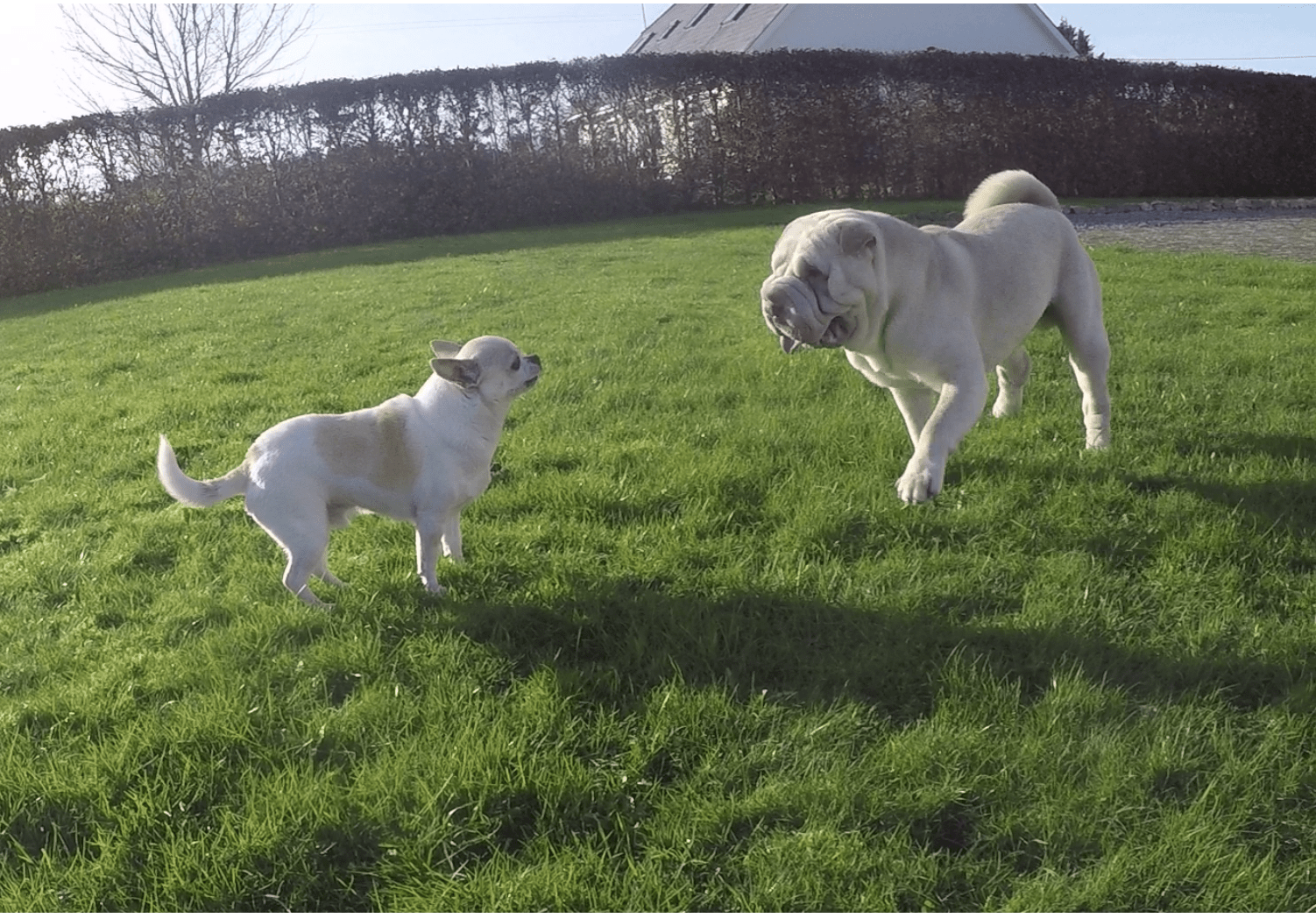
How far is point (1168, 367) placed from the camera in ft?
24.2

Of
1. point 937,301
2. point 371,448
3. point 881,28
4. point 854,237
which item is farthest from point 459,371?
point 881,28

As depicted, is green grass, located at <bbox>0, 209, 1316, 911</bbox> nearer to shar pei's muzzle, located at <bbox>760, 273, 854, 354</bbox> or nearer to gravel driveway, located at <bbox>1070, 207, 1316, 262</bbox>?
shar pei's muzzle, located at <bbox>760, 273, 854, 354</bbox>

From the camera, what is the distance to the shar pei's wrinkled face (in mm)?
4195

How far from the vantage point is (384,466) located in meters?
Answer: 4.32

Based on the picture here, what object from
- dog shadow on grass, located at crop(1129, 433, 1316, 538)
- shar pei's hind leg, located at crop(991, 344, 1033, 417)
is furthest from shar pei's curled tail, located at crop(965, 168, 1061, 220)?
dog shadow on grass, located at crop(1129, 433, 1316, 538)

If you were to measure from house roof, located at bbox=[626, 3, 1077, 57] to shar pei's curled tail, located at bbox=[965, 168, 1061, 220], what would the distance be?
1123 inches

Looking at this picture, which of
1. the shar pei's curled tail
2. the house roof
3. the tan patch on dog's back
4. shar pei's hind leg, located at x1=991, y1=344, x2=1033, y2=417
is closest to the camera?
the tan patch on dog's back

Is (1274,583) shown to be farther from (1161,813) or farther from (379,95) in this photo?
(379,95)

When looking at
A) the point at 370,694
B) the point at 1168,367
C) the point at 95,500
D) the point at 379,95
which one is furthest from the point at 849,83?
the point at 370,694

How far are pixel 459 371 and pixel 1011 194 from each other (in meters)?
4.03

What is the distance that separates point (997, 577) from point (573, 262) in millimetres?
12385

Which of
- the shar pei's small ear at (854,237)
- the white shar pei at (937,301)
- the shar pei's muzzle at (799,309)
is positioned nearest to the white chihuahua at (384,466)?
the shar pei's muzzle at (799,309)

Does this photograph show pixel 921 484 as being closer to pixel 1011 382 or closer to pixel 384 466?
pixel 384 466

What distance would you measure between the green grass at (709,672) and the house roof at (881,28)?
30.0 metres
